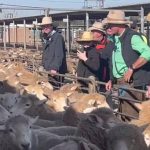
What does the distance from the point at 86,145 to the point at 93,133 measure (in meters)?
0.67

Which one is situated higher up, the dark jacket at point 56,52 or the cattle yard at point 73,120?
the dark jacket at point 56,52

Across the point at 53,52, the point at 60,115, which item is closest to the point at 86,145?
the point at 60,115

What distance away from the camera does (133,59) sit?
634 cm

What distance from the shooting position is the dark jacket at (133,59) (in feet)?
20.5

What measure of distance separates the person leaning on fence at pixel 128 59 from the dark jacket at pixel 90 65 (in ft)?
3.37

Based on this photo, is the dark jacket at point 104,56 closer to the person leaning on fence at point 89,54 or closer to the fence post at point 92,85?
the person leaning on fence at point 89,54

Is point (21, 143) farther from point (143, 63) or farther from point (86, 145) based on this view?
point (143, 63)

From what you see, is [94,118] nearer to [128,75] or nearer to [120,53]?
[128,75]

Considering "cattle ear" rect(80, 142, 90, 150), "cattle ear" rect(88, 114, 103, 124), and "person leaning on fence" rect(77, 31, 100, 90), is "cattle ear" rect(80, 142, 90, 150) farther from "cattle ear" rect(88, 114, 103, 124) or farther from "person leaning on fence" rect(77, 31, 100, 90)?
"person leaning on fence" rect(77, 31, 100, 90)

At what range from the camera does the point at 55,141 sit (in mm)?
4801

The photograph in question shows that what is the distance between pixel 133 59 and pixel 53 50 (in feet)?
9.64

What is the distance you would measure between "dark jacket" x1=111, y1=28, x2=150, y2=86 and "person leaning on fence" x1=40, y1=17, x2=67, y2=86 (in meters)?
2.78

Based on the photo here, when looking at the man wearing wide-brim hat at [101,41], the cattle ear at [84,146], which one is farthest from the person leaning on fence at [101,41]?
the cattle ear at [84,146]

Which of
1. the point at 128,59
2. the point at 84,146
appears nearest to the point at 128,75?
the point at 128,59
